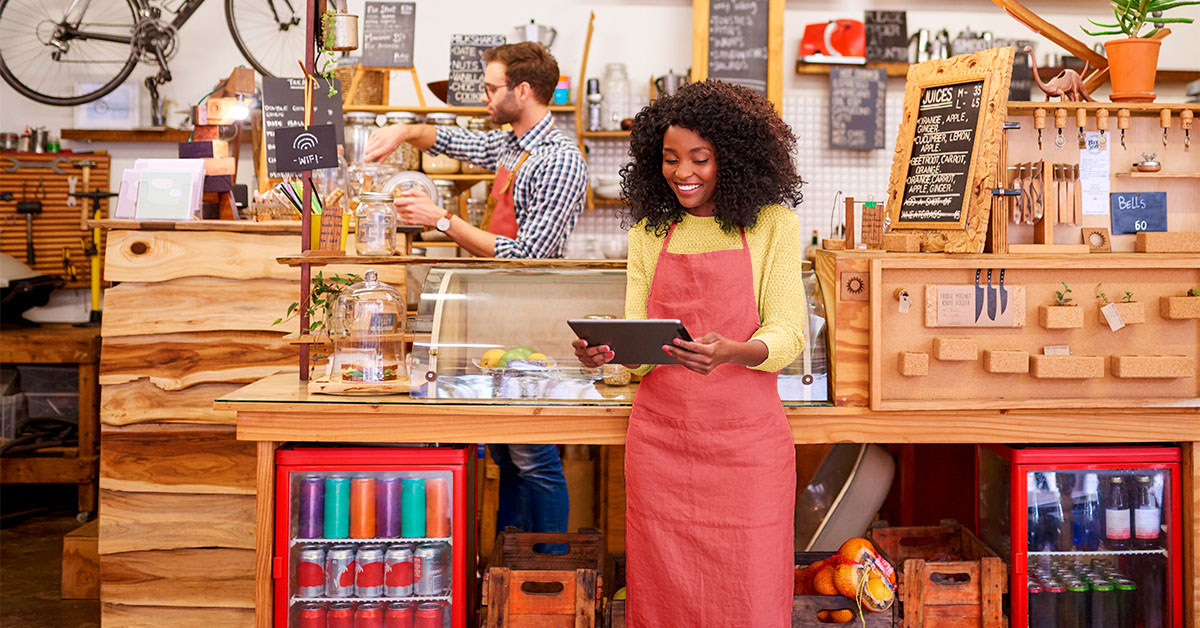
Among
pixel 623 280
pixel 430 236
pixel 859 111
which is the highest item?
pixel 859 111

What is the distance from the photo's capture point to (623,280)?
9.11ft

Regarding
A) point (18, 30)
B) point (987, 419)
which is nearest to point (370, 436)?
point (987, 419)

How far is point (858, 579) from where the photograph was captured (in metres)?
2.56

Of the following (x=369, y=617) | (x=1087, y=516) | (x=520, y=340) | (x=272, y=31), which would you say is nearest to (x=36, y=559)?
(x=369, y=617)

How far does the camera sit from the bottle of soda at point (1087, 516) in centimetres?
266

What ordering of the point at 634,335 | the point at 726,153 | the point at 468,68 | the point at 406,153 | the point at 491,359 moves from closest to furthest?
the point at 634,335
the point at 726,153
the point at 491,359
the point at 406,153
the point at 468,68

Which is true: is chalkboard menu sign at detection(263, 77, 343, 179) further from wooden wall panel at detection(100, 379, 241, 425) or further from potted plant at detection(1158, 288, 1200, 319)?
potted plant at detection(1158, 288, 1200, 319)

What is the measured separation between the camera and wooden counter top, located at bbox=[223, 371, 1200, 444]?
247cm

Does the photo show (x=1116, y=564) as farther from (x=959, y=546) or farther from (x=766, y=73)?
(x=766, y=73)

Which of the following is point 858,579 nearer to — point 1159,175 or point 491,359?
point 491,359

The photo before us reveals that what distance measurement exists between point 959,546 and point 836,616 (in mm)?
570

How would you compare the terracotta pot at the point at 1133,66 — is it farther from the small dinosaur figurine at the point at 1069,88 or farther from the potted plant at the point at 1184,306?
the potted plant at the point at 1184,306

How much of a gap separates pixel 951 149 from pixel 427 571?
1.85 meters

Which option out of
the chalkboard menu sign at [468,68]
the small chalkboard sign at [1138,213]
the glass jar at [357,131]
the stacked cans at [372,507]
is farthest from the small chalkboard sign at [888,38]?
the stacked cans at [372,507]
